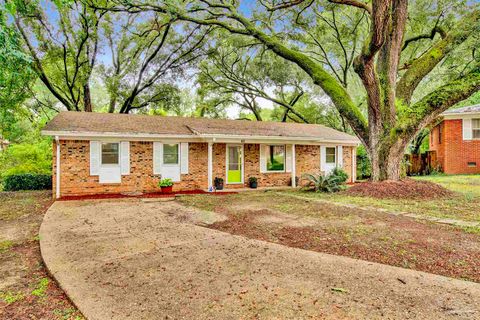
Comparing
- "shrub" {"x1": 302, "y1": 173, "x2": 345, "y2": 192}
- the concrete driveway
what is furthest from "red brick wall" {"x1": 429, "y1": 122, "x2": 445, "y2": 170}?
the concrete driveway

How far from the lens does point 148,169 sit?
38.8ft

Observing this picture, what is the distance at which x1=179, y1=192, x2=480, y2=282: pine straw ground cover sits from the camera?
3809 mm

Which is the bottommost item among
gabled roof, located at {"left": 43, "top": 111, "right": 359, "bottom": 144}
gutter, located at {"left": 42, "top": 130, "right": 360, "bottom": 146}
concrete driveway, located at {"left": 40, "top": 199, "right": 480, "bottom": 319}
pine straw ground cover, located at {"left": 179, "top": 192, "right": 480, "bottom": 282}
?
concrete driveway, located at {"left": 40, "top": 199, "right": 480, "bottom": 319}

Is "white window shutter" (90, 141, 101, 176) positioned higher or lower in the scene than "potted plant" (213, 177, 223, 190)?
higher

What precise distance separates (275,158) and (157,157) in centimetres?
573

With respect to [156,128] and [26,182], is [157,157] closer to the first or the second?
[156,128]

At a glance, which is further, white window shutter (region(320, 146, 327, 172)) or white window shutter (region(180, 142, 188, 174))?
white window shutter (region(320, 146, 327, 172))

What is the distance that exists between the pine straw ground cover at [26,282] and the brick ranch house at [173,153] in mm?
4267

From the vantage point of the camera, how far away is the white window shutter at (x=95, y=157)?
428 inches

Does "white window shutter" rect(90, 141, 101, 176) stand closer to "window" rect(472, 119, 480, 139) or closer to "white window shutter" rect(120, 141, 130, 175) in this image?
"white window shutter" rect(120, 141, 130, 175)

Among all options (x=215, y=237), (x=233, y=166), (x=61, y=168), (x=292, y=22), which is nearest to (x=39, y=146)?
(x=61, y=168)

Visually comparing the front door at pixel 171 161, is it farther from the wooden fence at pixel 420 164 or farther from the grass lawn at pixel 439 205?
the wooden fence at pixel 420 164

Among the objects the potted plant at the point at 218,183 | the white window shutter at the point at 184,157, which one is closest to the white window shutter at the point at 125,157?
the white window shutter at the point at 184,157

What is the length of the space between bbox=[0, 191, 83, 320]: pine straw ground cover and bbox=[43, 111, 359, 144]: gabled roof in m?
4.86
